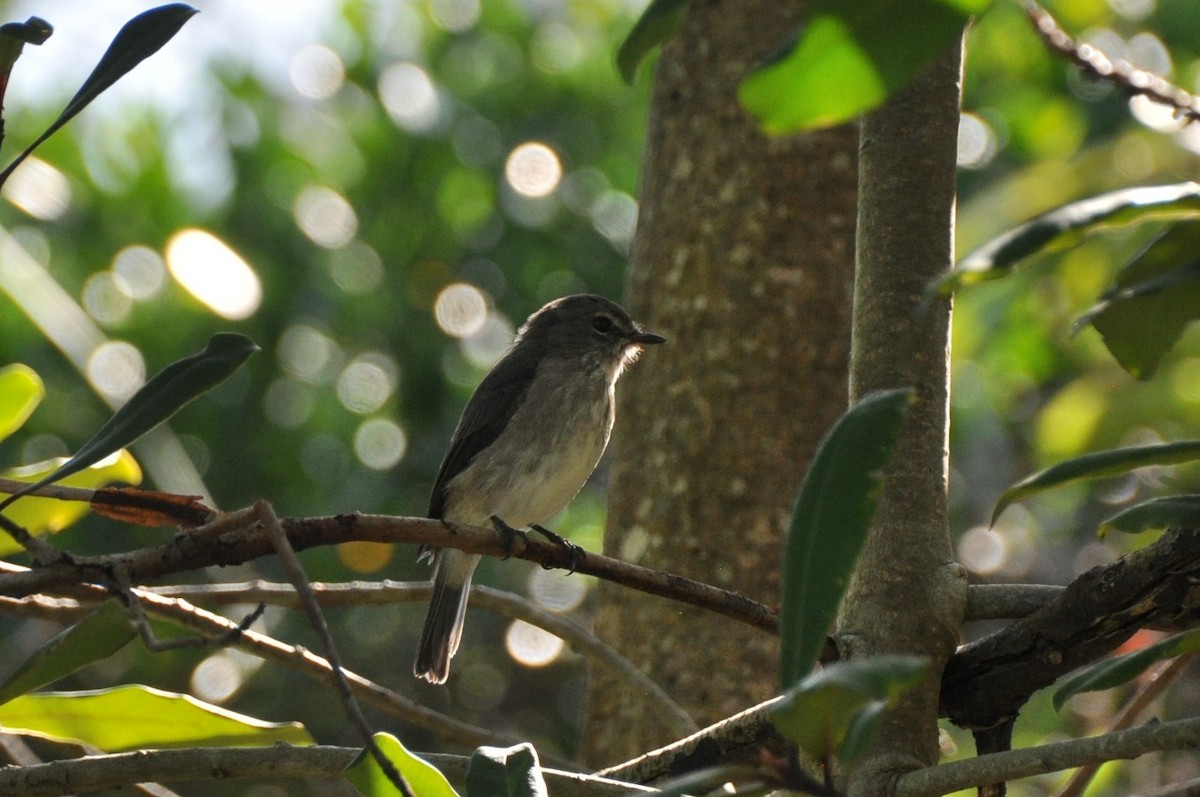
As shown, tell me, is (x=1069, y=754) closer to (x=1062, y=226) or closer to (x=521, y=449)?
(x=1062, y=226)

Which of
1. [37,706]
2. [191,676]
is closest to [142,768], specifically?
[37,706]

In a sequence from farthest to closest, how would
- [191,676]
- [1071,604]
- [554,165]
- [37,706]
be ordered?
[554,165], [191,676], [37,706], [1071,604]

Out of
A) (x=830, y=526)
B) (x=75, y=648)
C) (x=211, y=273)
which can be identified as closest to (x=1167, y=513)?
(x=830, y=526)

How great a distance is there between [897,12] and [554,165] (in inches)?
213

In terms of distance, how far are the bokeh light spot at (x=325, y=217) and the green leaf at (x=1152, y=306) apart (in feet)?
16.8

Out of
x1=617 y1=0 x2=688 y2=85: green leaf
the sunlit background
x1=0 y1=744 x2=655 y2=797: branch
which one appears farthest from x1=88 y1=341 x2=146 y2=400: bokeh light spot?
x1=617 y1=0 x2=688 y2=85: green leaf

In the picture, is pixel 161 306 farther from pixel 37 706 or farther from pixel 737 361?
pixel 37 706

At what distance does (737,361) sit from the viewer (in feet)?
Result: 13.3

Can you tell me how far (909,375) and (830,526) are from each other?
791 millimetres

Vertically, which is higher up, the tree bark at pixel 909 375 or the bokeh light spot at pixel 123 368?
the bokeh light spot at pixel 123 368

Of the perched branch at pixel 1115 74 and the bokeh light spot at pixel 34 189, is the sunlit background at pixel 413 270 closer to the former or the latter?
the bokeh light spot at pixel 34 189

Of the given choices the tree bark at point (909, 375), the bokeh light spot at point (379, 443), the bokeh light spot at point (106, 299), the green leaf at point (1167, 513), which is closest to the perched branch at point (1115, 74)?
the tree bark at point (909, 375)

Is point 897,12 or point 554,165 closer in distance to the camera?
point 897,12

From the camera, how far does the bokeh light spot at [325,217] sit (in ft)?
21.6
